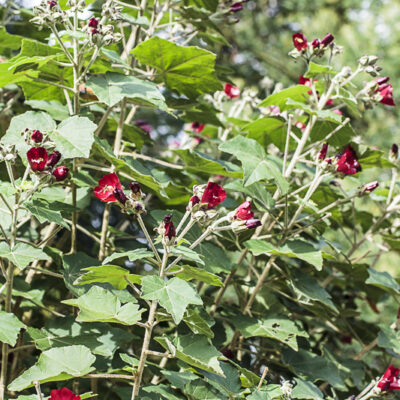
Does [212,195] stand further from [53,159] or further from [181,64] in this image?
[181,64]

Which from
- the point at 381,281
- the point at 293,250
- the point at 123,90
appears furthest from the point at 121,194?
the point at 381,281

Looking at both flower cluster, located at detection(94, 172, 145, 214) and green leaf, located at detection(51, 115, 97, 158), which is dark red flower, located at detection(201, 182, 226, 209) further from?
green leaf, located at detection(51, 115, 97, 158)

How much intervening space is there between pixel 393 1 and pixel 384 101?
650 cm

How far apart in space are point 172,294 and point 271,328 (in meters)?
0.57

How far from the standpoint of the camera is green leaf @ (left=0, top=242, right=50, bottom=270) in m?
1.31

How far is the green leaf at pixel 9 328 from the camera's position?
1300mm

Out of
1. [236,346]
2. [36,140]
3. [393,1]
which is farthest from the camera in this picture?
[393,1]

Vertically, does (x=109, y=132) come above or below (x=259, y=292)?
above

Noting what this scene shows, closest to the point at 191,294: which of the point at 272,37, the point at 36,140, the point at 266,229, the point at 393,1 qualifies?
the point at 36,140

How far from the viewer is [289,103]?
164 centimetres

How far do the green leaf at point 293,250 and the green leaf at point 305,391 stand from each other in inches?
14.0

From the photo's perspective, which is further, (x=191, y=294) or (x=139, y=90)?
(x=139, y=90)

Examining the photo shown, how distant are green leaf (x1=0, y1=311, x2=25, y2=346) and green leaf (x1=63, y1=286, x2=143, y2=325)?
164mm

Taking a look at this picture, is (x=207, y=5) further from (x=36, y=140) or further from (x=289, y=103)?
(x=36, y=140)
